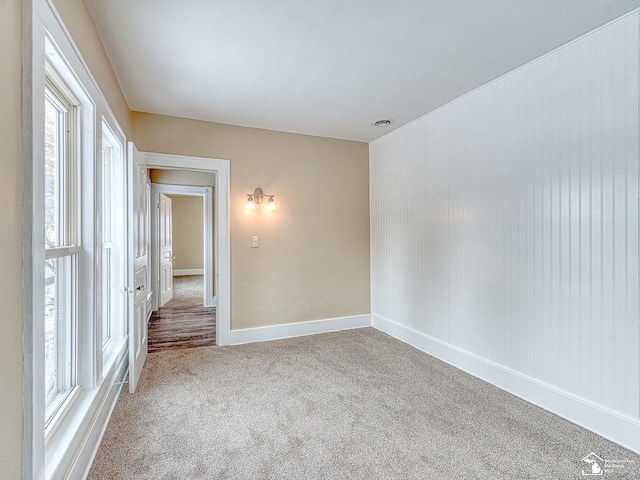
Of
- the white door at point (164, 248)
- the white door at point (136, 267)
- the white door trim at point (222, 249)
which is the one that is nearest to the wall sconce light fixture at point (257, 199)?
the white door trim at point (222, 249)

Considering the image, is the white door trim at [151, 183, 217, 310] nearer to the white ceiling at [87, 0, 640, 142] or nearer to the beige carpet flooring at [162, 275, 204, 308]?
the beige carpet flooring at [162, 275, 204, 308]

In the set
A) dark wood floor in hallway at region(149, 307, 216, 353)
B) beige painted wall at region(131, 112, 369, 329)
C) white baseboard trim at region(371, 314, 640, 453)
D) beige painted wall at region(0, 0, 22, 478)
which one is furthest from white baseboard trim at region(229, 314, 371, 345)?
beige painted wall at region(0, 0, 22, 478)

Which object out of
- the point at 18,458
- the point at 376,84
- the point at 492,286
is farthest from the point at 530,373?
the point at 18,458

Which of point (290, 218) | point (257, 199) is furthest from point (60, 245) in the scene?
point (290, 218)

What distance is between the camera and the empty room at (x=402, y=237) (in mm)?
1694

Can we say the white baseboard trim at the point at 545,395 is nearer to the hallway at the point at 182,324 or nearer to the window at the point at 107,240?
the hallway at the point at 182,324

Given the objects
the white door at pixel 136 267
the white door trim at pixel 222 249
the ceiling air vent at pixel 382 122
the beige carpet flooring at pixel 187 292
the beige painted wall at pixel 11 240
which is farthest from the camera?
the beige carpet flooring at pixel 187 292

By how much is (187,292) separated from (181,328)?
295cm

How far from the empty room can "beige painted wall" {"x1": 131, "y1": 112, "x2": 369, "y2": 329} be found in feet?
0.17

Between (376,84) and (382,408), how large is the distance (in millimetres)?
2588

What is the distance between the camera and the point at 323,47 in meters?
2.28

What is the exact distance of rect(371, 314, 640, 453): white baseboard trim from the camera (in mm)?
1985

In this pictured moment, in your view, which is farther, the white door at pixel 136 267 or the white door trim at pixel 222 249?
the white door trim at pixel 222 249

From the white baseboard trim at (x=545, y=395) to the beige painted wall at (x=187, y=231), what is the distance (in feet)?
27.5
